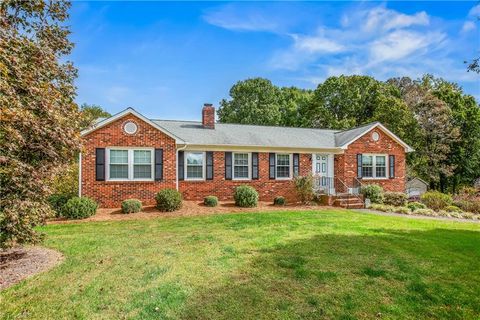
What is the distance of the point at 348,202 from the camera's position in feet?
51.7

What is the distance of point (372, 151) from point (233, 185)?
9945mm

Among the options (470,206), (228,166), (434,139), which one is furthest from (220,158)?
(434,139)

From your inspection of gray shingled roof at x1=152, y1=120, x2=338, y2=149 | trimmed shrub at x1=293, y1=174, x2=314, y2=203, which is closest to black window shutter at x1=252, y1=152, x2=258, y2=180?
gray shingled roof at x1=152, y1=120, x2=338, y2=149

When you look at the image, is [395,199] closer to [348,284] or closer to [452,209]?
[452,209]

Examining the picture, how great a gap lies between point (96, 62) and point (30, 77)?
773cm

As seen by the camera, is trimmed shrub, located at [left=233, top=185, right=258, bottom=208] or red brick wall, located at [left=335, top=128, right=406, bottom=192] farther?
red brick wall, located at [left=335, top=128, right=406, bottom=192]

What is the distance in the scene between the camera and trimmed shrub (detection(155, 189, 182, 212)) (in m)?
12.8

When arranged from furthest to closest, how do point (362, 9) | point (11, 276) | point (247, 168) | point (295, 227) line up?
point (247, 168) → point (362, 9) → point (295, 227) → point (11, 276)

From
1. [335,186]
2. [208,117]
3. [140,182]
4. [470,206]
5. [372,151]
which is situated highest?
[208,117]

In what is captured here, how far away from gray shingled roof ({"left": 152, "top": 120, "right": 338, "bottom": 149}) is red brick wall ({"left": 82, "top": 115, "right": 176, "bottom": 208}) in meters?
1.70

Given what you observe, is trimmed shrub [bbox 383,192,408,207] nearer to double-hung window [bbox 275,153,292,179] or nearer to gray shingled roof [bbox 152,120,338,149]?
gray shingled roof [bbox 152,120,338,149]

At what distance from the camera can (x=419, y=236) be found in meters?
8.35

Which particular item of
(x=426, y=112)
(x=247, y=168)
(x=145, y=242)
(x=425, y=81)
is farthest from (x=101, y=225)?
(x=425, y=81)

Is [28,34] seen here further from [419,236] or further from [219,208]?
[419,236]
